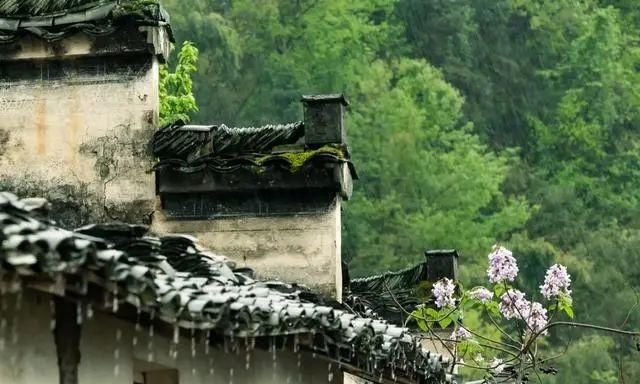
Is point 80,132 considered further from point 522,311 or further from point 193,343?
point 193,343

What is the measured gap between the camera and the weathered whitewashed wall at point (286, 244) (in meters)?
15.3

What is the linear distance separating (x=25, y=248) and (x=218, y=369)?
3.07 metres

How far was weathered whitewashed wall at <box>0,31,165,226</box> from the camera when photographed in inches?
575

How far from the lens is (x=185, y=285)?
9117 millimetres

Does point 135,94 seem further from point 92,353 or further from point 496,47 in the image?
point 496,47

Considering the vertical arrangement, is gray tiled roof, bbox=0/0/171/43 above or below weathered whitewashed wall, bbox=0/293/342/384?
above

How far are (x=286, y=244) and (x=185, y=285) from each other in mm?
6294

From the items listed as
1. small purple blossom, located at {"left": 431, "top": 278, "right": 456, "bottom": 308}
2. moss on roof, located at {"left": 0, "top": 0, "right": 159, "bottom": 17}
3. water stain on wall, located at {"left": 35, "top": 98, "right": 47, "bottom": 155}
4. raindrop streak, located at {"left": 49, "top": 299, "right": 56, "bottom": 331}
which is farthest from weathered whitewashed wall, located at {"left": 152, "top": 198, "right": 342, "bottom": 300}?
raindrop streak, located at {"left": 49, "top": 299, "right": 56, "bottom": 331}

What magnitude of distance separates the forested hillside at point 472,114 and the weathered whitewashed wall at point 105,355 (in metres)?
43.0

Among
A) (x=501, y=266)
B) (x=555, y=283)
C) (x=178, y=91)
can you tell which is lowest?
(x=555, y=283)

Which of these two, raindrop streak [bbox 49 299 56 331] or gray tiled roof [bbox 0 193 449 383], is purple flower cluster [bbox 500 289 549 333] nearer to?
gray tiled roof [bbox 0 193 449 383]

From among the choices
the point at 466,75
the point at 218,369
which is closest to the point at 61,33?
the point at 218,369

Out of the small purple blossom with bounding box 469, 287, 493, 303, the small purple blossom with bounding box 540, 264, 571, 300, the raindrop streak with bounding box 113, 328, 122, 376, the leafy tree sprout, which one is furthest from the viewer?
the leafy tree sprout

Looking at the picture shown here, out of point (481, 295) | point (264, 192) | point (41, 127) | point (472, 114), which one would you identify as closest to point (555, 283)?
point (481, 295)
